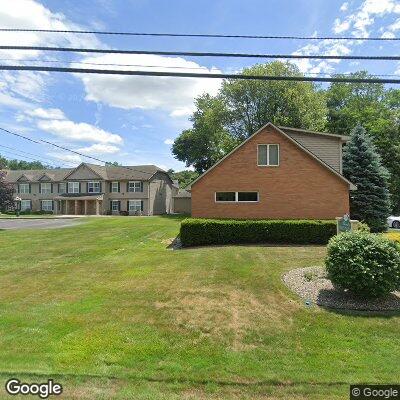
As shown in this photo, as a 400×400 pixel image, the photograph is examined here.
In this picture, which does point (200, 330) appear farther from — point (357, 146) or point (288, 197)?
point (357, 146)

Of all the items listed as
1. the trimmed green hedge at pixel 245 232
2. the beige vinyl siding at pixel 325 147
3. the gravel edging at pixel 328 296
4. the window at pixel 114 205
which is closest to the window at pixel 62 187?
the window at pixel 114 205

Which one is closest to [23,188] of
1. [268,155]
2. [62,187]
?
[62,187]

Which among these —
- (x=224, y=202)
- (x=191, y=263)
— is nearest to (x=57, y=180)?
(x=224, y=202)

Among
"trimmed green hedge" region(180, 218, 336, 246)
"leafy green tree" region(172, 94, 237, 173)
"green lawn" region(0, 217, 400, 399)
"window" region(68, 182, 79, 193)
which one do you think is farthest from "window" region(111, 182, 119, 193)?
"green lawn" region(0, 217, 400, 399)

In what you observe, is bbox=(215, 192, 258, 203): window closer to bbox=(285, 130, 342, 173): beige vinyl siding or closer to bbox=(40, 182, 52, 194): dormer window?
bbox=(285, 130, 342, 173): beige vinyl siding

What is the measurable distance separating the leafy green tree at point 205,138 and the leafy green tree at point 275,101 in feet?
6.95

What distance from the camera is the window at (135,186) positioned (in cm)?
5684

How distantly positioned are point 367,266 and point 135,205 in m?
50.3

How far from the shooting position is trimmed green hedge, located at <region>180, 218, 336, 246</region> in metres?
18.8

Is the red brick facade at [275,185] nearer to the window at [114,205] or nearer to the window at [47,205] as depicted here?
the window at [114,205]

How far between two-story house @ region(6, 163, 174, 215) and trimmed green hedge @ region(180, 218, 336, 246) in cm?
3818

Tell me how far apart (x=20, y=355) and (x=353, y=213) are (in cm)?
2663

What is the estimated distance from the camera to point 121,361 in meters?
6.07

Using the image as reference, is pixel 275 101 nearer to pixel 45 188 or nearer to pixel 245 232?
pixel 245 232
